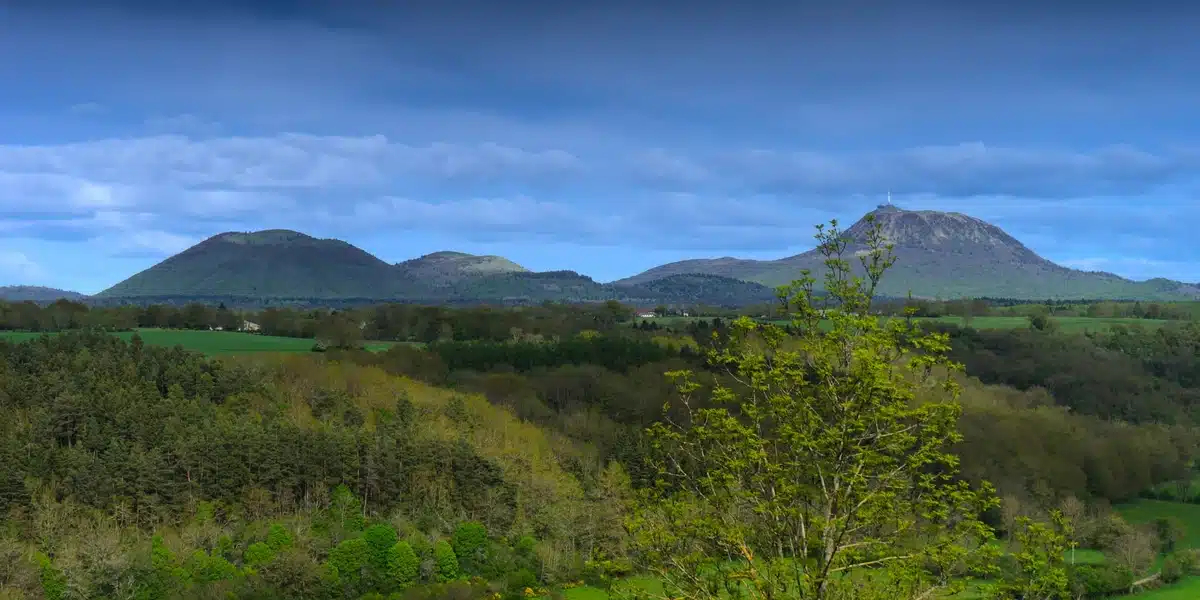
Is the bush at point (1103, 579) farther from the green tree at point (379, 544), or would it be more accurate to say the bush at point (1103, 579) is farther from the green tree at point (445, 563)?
the green tree at point (379, 544)

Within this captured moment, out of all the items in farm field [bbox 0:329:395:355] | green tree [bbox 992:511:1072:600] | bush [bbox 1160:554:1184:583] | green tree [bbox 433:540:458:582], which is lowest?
bush [bbox 1160:554:1184:583]

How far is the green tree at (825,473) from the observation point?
13914 millimetres

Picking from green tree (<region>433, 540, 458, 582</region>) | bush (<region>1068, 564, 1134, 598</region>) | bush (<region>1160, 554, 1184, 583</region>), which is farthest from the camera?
bush (<region>1160, 554, 1184, 583</region>)

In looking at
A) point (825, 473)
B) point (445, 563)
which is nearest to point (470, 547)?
point (445, 563)

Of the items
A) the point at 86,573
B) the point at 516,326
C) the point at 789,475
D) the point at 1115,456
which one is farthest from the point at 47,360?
the point at 1115,456

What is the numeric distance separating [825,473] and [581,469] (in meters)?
74.2

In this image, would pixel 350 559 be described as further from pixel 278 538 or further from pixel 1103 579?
pixel 1103 579

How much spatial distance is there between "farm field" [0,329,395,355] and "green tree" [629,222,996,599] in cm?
10944

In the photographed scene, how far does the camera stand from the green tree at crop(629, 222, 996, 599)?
13.9 metres

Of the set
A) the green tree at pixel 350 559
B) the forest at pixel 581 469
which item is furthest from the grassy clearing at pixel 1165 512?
the green tree at pixel 350 559

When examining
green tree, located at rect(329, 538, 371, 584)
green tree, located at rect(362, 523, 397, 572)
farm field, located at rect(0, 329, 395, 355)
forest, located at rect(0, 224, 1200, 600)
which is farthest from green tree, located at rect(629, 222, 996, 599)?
farm field, located at rect(0, 329, 395, 355)

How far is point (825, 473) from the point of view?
597 inches

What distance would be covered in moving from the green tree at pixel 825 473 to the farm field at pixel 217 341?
10944 cm

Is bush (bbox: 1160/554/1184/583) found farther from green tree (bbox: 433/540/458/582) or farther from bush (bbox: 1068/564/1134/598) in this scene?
green tree (bbox: 433/540/458/582)
